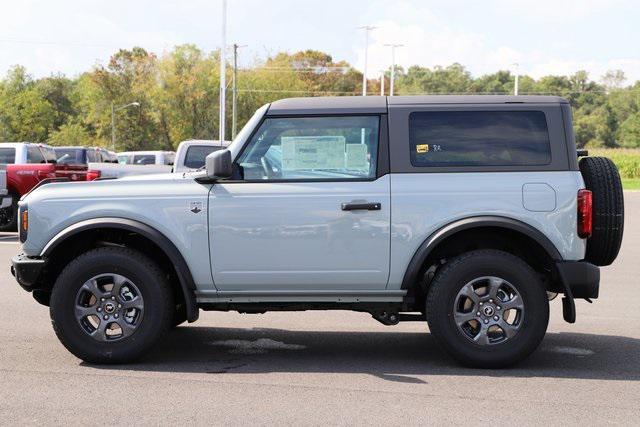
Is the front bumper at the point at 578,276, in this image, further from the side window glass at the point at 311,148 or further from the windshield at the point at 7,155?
the windshield at the point at 7,155

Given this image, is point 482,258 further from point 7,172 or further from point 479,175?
point 7,172

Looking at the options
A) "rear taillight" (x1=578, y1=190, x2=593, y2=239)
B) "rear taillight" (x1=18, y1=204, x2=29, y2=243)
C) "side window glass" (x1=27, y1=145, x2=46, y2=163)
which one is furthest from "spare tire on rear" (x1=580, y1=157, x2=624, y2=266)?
"side window glass" (x1=27, y1=145, x2=46, y2=163)

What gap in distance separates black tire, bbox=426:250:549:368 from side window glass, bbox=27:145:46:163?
48.7ft

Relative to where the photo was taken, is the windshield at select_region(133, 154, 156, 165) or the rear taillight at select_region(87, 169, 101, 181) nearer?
the rear taillight at select_region(87, 169, 101, 181)

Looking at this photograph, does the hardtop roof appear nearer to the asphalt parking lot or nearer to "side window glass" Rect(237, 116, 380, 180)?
"side window glass" Rect(237, 116, 380, 180)

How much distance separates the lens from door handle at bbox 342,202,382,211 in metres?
6.64

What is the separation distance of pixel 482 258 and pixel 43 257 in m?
3.12

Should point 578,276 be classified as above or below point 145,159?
above

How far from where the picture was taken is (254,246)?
22.1 feet

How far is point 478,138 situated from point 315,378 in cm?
204

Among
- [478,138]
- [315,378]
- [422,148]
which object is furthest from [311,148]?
[315,378]

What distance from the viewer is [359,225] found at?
668 centimetres

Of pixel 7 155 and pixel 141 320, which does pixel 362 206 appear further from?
pixel 7 155

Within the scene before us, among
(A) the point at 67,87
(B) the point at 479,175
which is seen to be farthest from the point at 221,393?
(A) the point at 67,87
